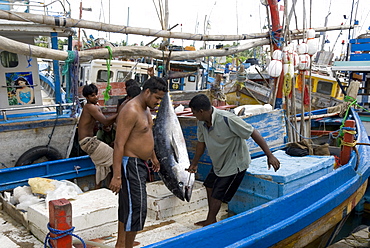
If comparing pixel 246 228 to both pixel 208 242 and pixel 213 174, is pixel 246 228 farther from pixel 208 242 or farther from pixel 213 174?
pixel 213 174

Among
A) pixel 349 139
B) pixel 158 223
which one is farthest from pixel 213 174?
pixel 349 139

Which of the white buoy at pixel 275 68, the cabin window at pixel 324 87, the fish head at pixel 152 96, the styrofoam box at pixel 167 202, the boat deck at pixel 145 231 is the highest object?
the white buoy at pixel 275 68

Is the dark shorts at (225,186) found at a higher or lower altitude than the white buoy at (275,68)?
lower

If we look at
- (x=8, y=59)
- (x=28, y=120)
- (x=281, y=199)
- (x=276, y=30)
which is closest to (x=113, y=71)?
(x=8, y=59)

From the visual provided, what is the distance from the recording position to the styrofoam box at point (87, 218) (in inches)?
143

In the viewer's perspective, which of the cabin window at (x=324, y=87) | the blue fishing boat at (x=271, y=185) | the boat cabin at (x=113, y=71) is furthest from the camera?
the cabin window at (x=324, y=87)

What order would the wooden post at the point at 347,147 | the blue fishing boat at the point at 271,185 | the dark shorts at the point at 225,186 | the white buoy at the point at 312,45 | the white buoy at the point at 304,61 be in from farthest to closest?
the white buoy at the point at 304,61 → the white buoy at the point at 312,45 → the wooden post at the point at 347,147 → the dark shorts at the point at 225,186 → the blue fishing boat at the point at 271,185

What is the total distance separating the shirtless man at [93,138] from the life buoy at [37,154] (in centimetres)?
80

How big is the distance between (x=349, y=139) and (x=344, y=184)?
67 centimetres

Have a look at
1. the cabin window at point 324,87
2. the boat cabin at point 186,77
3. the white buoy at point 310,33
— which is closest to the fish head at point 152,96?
the white buoy at point 310,33

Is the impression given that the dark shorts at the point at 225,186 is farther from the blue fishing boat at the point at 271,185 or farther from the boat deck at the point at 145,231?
the boat deck at the point at 145,231

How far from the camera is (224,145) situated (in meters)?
3.95

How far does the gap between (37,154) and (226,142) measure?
3.12 meters

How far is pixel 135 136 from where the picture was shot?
3.17 metres
